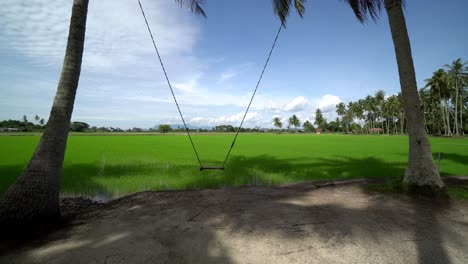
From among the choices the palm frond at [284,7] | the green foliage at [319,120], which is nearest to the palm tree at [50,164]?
the palm frond at [284,7]

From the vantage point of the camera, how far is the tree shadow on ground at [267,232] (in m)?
2.89

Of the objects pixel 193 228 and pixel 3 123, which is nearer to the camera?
pixel 193 228

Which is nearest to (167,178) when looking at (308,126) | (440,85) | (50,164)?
(50,164)

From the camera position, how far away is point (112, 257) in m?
2.88

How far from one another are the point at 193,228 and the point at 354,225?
2724 mm

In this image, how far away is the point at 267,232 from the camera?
11.5ft

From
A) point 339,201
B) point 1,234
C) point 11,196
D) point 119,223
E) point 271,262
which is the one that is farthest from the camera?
point 339,201

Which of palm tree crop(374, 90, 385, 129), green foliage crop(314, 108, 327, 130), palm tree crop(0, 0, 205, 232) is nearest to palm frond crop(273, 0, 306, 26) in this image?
palm tree crop(0, 0, 205, 232)

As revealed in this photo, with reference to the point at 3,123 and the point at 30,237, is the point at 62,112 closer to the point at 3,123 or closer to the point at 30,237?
the point at 30,237

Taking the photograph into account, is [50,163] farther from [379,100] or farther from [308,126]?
[308,126]

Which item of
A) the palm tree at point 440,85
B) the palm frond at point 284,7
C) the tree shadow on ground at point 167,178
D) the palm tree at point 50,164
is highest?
the palm tree at point 440,85

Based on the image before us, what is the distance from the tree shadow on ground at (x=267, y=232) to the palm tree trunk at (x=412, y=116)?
1.96ft

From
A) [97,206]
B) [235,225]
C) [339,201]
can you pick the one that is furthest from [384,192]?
[97,206]

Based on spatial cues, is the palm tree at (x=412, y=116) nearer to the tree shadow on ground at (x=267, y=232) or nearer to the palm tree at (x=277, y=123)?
the tree shadow on ground at (x=267, y=232)
